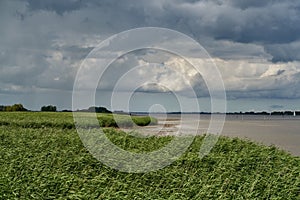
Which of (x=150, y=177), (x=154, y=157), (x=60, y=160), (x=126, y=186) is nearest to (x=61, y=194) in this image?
(x=126, y=186)

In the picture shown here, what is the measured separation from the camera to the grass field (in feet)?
25.2

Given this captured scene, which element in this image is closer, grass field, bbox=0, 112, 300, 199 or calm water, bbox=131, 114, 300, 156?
grass field, bbox=0, 112, 300, 199

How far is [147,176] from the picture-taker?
29.6 ft

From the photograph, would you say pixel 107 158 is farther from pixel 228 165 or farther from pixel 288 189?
pixel 288 189

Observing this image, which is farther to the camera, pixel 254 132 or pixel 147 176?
pixel 254 132

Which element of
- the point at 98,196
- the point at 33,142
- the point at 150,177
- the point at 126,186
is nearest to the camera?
the point at 98,196

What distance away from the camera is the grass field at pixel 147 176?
7.68m

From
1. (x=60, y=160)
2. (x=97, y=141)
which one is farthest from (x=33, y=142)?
(x=60, y=160)

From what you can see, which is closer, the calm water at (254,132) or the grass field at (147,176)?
the grass field at (147,176)

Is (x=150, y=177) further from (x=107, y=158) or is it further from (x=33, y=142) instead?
(x=33, y=142)

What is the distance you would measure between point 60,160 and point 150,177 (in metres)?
2.44

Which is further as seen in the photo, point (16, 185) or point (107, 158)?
point (107, 158)

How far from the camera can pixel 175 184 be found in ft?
28.0

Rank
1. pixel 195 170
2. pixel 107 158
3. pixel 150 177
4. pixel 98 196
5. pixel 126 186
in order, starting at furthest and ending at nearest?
pixel 107 158 < pixel 195 170 < pixel 150 177 < pixel 126 186 < pixel 98 196
